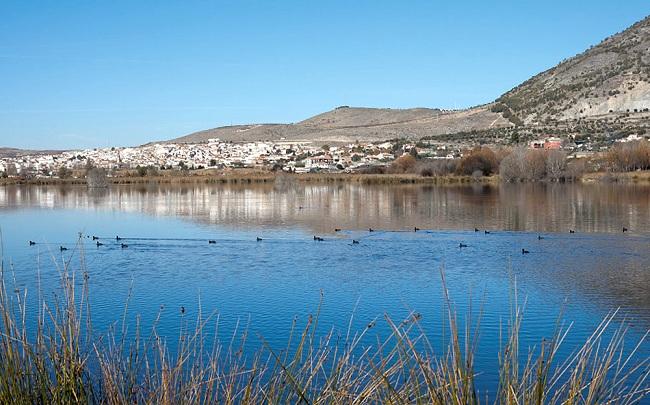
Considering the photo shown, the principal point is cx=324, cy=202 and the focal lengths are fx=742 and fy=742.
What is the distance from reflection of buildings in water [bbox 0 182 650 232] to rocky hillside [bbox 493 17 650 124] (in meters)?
61.5

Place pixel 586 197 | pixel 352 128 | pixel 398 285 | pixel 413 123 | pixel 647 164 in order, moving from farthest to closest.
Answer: pixel 352 128 → pixel 413 123 → pixel 647 164 → pixel 586 197 → pixel 398 285

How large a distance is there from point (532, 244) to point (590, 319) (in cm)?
1130

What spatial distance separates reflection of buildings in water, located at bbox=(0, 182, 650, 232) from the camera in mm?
31281

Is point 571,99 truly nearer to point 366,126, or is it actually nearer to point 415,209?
point 366,126

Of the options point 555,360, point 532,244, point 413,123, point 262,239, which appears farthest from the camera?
point 413,123

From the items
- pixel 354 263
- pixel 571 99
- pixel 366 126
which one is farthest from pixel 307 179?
pixel 366 126

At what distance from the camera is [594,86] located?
114m

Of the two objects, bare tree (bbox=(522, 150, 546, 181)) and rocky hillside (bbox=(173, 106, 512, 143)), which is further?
rocky hillside (bbox=(173, 106, 512, 143))

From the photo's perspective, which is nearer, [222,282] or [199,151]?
[222,282]

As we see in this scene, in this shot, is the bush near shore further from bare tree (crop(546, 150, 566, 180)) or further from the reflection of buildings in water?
the reflection of buildings in water

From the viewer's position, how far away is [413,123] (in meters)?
145

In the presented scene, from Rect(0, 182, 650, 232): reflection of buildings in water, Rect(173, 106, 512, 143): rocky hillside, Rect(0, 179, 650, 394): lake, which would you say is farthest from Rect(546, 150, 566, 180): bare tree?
Rect(173, 106, 512, 143): rocky hillside

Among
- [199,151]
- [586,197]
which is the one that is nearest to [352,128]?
[199,151]

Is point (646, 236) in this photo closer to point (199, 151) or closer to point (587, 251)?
point (587, 251)
